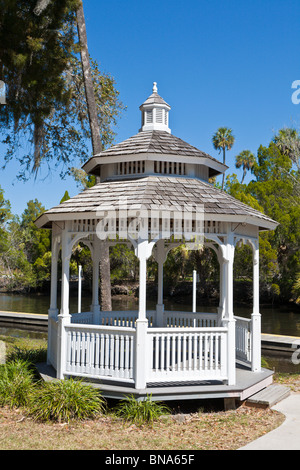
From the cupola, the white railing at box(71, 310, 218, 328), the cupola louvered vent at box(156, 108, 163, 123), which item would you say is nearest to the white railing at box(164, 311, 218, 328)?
the white railing at box(71, 310, 218, 328)

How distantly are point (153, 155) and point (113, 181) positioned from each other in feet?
3.56

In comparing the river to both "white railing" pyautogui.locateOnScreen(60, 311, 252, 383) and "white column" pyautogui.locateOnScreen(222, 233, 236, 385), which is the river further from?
"white railing" pyautogui.locateOnScreen(60, 311, 252, 383)

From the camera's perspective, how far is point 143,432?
6.86m

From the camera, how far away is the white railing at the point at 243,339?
973cm

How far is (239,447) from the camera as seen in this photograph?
6266 mm

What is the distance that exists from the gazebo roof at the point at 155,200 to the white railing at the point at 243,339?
7.07ft

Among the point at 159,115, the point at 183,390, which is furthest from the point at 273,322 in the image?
the point at 183,390

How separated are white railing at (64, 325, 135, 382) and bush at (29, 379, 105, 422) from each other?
1.41 ft

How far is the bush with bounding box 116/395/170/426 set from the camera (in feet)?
23.7

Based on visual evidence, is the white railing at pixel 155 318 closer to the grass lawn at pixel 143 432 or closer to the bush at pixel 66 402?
the bush at pixel 66 402

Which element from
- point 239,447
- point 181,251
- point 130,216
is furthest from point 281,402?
point 181,251

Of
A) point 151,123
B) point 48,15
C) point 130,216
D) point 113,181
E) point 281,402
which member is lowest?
point 281,402

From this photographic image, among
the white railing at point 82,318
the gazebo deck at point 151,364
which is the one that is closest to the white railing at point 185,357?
the gazebo deck at point 151,364
